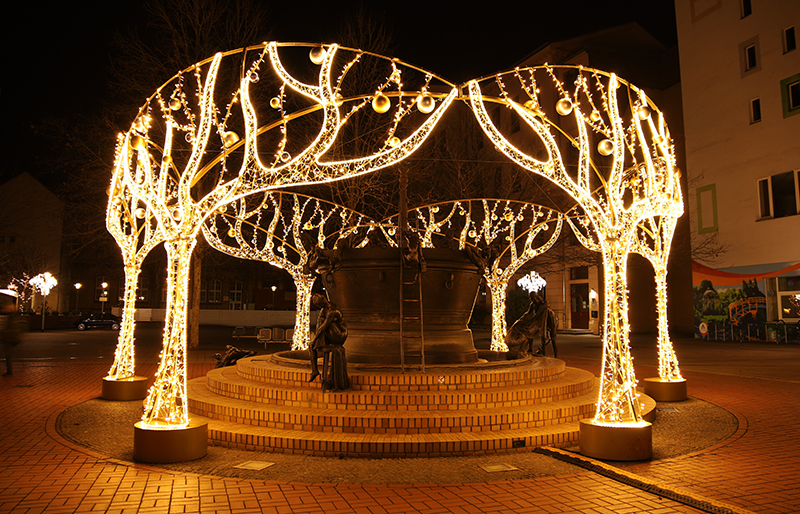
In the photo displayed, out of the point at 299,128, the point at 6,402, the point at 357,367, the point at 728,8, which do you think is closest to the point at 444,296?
the point at 357,367

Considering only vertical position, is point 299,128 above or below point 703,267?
above

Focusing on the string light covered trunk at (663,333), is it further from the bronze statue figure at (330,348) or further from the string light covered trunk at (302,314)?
the string light covered trunk at (302,314)

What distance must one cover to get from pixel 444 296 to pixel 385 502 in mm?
5294

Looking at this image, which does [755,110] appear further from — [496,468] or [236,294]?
[236,294]

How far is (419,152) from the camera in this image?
24.5 meters

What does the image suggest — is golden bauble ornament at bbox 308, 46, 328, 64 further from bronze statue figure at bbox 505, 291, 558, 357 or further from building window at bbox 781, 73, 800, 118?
building window at bbox 781, 73, 800, 118

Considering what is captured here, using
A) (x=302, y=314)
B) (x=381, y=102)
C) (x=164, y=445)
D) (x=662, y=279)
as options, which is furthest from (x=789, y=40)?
(x=164, y=445)

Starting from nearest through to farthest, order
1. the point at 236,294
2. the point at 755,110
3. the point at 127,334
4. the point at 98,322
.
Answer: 1. the point at 127,334
2. the point at 755,110
3. the point at 98,322
4. the point at 236,294

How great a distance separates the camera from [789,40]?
74.3ft

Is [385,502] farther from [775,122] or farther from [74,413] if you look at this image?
[775,122]

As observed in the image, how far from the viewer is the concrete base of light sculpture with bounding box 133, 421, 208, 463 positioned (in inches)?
223

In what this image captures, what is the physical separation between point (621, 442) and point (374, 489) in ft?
8.73

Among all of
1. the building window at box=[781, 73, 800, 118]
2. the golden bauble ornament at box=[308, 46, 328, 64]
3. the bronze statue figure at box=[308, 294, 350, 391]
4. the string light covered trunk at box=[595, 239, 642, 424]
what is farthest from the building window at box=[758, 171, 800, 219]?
the golden bauble ornament at box=[308, 46, 328, 64]

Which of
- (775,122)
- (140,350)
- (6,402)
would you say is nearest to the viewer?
(6,402)
